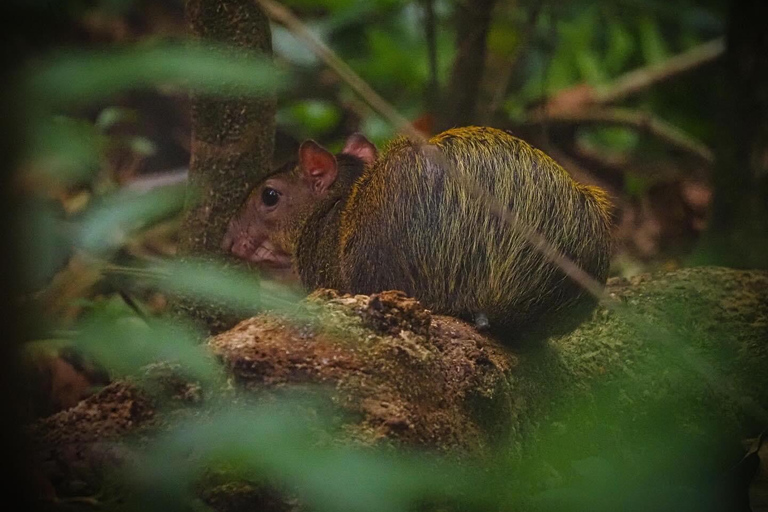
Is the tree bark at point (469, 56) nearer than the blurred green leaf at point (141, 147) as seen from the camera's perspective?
Yes

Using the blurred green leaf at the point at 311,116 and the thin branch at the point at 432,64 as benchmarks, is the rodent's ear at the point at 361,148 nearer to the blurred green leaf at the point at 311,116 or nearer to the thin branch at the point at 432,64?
the blurred green leaf at the point at 311,116

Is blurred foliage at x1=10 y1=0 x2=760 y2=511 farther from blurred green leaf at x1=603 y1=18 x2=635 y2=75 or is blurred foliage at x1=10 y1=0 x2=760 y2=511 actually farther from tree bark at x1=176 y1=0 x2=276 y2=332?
blurred green leaf at x1=603 y1=18 x2=635 y2=75

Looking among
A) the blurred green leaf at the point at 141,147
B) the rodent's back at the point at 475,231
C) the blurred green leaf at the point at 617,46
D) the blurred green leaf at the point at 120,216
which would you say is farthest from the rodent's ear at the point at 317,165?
the blurred green leaf at the point at 617,46

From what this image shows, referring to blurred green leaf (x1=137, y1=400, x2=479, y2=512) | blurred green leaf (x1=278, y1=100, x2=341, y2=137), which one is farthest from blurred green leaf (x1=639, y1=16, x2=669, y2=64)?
blurred green leaf (x1=137, y1=400, x2=479, y2=512)

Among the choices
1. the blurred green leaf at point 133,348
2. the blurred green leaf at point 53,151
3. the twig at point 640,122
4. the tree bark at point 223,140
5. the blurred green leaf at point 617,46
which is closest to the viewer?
the blurred green leaf at point 53,151

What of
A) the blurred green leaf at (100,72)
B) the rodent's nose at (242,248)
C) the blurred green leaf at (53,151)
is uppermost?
the blurred green leaf at (100,72)

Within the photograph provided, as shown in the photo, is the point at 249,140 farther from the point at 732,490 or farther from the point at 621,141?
the point at 621,141

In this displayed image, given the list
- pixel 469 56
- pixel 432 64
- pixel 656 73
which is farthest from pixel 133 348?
pixel 656 73

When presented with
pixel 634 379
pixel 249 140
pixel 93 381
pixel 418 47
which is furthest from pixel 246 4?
pixel 418 47
